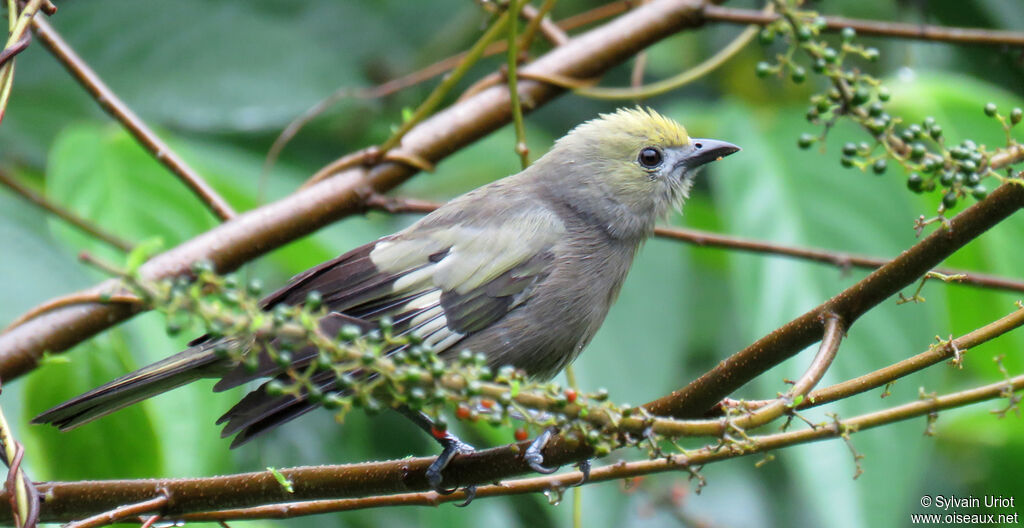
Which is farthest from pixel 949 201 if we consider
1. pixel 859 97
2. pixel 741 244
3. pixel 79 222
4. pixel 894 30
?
pixel 79 222

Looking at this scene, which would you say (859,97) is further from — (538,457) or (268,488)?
(268,488)

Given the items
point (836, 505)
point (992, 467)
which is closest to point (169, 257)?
point (836, 505)

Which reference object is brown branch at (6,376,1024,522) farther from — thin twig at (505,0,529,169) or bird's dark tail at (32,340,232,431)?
thin twig at (505,0,529,169)

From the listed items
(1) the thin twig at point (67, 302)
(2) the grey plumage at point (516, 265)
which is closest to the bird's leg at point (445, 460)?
(2) the grey plumage at point (516, 265)

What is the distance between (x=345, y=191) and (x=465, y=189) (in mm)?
1547

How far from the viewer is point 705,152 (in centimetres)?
327

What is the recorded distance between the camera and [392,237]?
10.0 feet

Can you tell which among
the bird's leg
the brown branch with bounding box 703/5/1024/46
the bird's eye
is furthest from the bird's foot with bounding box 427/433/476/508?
the brown branch with bounding box 703/5/1024/46

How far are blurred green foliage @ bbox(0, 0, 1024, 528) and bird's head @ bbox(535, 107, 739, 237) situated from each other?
0.31 metres

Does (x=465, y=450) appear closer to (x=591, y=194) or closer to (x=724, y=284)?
(x=591, y=194)

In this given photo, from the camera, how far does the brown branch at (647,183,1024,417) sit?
1.73 meters

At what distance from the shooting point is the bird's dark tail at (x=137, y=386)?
7.82 feet

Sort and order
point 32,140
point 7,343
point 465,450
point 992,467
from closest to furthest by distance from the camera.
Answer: point 465,450
point 7,343
point 992,467
point 32,140

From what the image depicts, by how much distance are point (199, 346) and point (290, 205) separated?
660 millimetres
